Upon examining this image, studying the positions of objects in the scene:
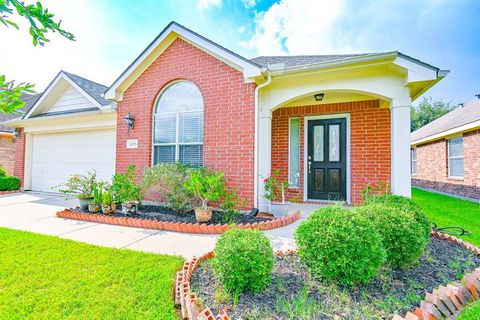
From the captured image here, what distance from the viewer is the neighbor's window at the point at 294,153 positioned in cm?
729

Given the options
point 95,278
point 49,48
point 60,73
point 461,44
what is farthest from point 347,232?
point 461,44

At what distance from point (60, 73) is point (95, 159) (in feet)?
13.0

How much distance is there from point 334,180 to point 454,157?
27.7 ft

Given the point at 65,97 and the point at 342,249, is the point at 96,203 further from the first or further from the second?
the point at 65,97

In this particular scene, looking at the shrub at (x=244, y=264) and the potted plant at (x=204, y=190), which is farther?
the potted plant at (x=204, y=190)

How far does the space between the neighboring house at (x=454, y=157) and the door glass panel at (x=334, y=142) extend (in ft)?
20.8

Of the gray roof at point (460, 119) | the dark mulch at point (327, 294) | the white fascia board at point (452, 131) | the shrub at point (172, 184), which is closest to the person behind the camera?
the dark mulch at point (327, 294)

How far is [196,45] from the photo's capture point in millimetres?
6398

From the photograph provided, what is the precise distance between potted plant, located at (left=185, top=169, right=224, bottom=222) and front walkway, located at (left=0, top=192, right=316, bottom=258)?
64 cm

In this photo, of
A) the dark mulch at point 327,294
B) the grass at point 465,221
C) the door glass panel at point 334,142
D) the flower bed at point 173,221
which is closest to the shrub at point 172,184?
the flower bed at point 173,221

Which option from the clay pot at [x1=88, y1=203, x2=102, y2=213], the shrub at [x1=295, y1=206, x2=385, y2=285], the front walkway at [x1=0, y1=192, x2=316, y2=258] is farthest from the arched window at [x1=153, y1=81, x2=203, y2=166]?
the shrub at [x1=295, y1=206, x2=385, y2=285]

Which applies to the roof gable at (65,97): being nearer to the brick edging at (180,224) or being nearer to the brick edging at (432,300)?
the brick edging at (180,224)

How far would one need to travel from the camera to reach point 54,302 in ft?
7.75

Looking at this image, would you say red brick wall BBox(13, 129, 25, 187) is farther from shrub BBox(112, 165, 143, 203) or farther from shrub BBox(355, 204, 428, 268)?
shrub BBox(355, 204, 428, 268)
